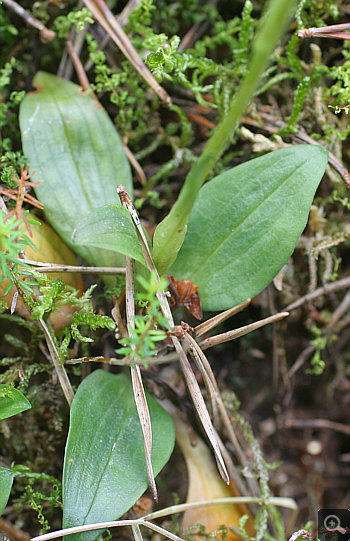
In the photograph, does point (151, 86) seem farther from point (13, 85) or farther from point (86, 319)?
point (86, 319)

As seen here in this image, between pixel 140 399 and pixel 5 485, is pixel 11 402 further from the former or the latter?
pixel 140 399

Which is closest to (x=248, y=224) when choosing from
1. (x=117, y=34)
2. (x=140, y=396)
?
(x=140, y=396)

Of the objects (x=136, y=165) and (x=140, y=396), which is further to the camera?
(x=136, y=165)

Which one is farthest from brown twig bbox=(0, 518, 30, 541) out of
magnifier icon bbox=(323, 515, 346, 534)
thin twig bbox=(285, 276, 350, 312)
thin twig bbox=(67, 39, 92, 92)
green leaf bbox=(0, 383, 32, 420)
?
thin twig bbox=(67, 39, 92, 92)

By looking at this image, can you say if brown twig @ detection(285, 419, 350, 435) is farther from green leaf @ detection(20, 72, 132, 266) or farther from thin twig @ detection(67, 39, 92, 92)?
thin twig @ detection(67, 39, 92, 92)

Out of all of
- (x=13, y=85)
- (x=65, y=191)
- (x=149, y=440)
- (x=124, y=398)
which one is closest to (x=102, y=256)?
(x=65, y=191)
